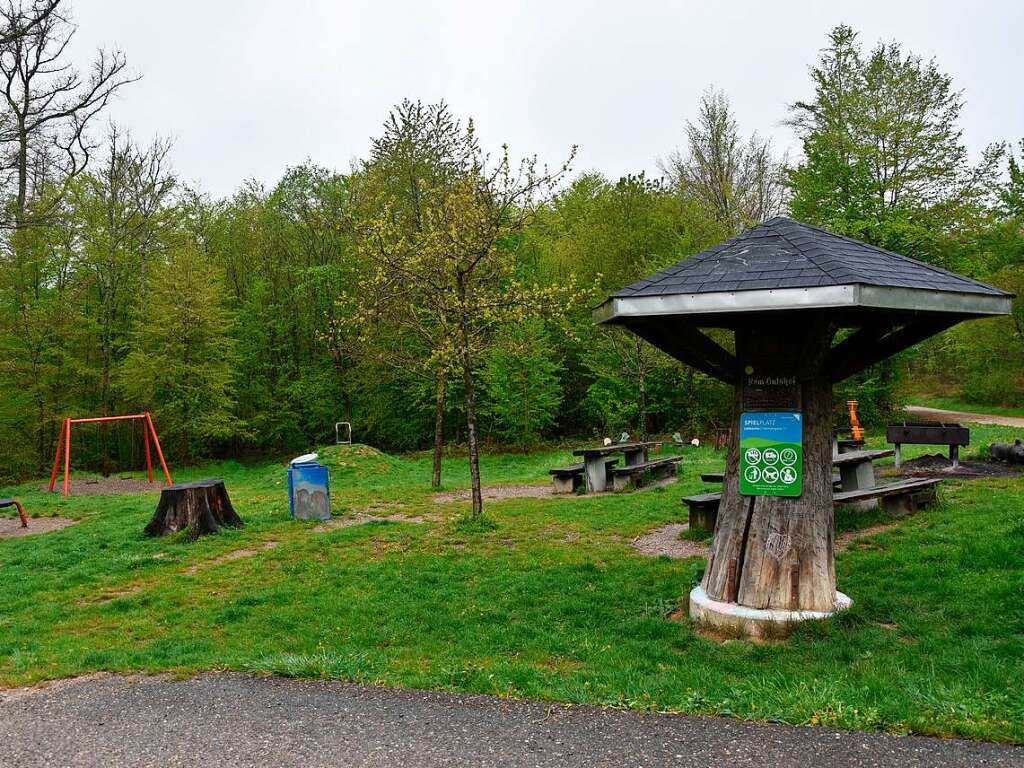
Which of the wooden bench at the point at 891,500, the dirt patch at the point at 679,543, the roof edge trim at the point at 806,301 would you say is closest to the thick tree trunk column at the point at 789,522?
the roof edge trim at the point at 806,301

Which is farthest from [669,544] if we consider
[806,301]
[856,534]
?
[806,301]

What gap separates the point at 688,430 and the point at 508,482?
888 cm

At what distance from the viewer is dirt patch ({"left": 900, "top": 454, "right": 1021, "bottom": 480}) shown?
10172 millimetres

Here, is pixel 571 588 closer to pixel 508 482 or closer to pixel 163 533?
pixel 163 533

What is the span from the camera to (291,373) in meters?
28.2

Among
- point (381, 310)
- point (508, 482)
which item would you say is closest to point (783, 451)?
point (381, 310)

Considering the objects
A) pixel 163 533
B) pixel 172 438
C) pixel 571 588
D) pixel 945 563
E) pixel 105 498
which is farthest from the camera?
pixel 172 438

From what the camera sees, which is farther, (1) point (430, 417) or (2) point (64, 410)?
(1) point (430, 417)

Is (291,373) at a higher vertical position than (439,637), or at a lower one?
higher

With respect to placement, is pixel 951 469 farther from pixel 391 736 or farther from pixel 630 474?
pixel 391 736

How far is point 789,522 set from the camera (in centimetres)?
512

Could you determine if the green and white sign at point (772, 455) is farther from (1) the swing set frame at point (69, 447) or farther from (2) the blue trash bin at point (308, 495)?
(1) the swing set frame at point (69, 447)

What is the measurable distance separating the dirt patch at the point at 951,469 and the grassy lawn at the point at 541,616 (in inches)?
31.1

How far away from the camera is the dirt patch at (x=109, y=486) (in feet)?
55.7
